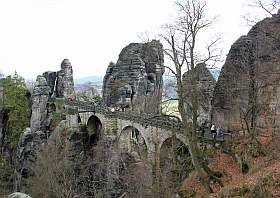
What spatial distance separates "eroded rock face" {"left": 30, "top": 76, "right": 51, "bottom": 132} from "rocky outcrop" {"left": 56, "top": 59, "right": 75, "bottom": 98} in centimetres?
491

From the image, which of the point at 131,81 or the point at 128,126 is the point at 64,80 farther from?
the point at 128,126

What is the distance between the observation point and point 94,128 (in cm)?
3969

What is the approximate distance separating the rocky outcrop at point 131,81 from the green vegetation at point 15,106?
915 cm

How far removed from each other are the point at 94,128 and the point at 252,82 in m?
24.4

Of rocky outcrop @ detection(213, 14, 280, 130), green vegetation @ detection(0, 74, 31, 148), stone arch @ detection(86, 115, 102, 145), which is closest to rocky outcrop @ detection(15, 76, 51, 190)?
green vegetation @ detection(0, 74, 31, 148)

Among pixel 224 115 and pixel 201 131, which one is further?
pixel 224 115

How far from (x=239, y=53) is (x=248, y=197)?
35.5 feet

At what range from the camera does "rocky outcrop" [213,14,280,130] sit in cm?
1792

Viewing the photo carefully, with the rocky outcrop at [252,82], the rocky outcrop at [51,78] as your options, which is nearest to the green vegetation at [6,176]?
the rocky outcrop at [51,78]

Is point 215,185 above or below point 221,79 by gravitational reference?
below

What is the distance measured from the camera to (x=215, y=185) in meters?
16.3

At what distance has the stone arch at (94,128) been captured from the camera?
38.2 meters

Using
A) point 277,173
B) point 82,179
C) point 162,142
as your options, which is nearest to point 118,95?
point 82,179

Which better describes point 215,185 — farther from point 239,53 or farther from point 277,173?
point 239,53
